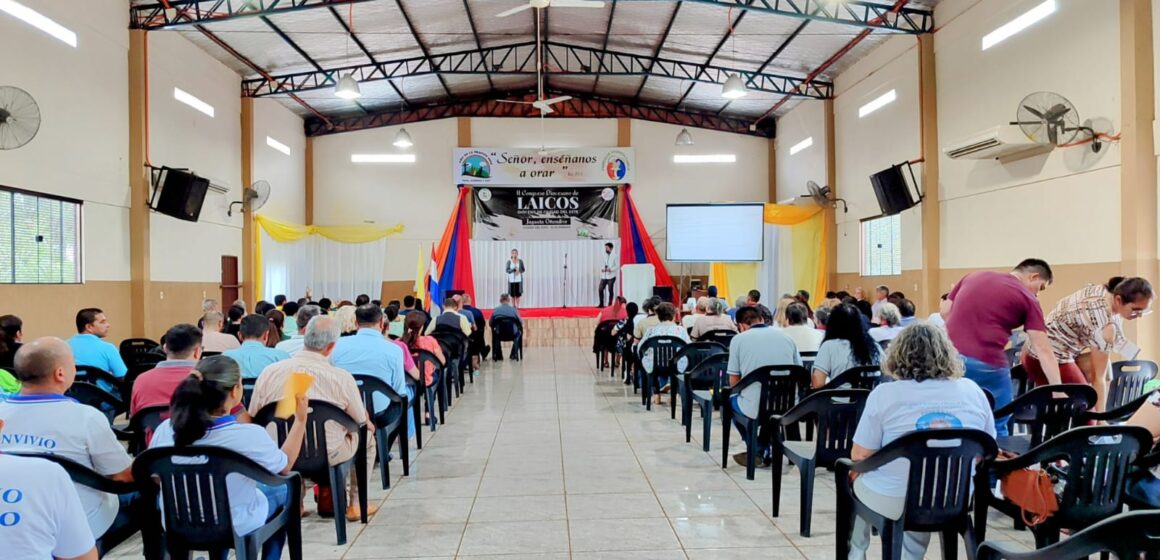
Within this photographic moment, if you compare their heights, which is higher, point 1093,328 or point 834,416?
point 1093,328

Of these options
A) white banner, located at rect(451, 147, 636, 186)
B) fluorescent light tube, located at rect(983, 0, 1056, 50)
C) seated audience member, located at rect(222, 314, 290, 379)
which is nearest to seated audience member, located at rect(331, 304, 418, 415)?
seated audience member, located at rect(222, 314, 290, 379)

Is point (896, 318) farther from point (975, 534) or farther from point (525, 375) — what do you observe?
point (525, 375)

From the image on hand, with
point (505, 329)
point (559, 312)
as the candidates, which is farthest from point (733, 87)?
point (559, 312)

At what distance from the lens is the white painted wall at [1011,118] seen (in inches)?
266

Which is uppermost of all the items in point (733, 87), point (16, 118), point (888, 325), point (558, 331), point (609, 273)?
point (733, 87)

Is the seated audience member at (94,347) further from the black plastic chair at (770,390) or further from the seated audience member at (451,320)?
the black plastic chair at (770,390)

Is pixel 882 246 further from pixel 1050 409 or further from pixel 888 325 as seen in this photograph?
pixel 1050 409

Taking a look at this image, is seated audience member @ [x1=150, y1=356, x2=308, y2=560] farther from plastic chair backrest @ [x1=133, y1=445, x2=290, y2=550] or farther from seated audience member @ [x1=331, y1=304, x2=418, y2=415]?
seated audience member @ [x1=331, y1=304, x2=418, y2=415]

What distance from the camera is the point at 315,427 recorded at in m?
2.97

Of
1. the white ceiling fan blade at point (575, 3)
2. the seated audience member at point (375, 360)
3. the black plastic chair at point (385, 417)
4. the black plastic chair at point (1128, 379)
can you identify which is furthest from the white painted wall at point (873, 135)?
the seated audience member at point (375, 360)

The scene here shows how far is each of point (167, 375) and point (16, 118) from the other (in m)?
4.49

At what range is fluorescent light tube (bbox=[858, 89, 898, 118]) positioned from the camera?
10.8 meters

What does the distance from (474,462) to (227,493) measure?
94.1 inches

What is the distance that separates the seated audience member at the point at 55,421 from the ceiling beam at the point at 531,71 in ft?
36.3
